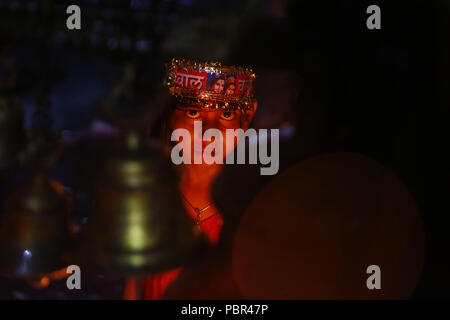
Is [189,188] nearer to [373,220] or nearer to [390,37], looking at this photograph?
[373,220]

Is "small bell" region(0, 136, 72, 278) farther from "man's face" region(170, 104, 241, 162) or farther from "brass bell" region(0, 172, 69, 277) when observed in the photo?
"man's face" region(170, 104, 241, 162)

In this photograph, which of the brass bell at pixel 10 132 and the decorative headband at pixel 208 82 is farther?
the decorative headband at pixel 208 82

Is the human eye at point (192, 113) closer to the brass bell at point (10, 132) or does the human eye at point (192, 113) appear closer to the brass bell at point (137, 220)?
the brass bell at point (10, 132)

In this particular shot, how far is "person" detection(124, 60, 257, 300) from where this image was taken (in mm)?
1773

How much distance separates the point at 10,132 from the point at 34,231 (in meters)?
0.39

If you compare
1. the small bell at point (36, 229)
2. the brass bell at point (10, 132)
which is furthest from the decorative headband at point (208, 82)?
the small bell at point (36, 229)

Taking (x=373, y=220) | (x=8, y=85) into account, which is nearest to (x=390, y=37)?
(x=373, y=220)

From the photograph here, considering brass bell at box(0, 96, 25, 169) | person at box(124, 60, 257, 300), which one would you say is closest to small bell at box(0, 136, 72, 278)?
brass bell at box(0, 96, 25, 169)

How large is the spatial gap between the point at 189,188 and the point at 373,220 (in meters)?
0.64

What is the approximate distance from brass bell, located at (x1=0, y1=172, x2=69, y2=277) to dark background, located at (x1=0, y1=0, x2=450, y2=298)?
2.06 ft

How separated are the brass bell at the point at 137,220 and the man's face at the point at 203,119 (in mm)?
662

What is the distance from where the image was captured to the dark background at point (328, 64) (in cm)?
181

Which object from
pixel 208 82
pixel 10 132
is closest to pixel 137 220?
pixel 10 132

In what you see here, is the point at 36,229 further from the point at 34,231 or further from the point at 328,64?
the point at 328,64
